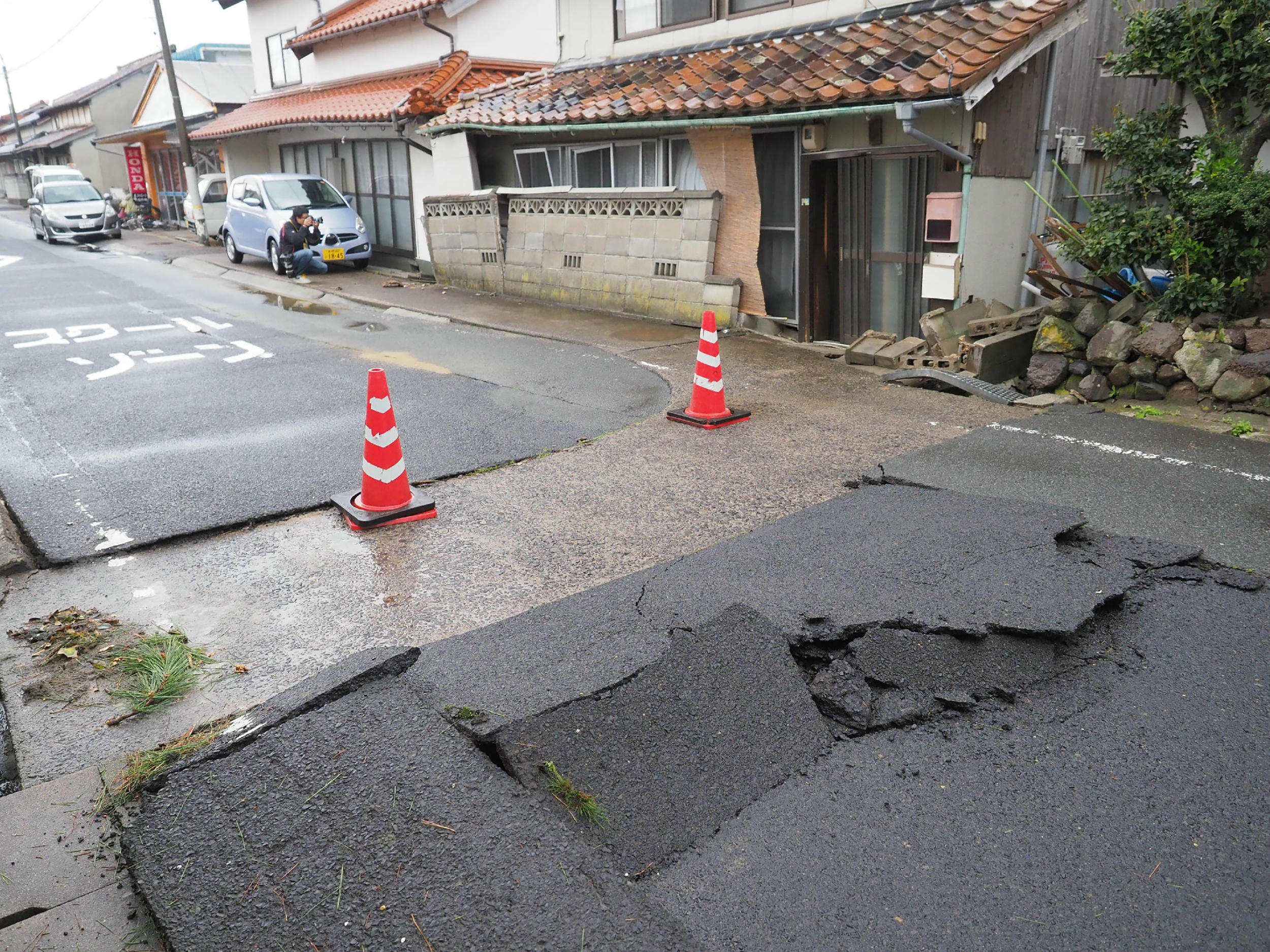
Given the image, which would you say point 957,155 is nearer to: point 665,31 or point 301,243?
point 665,31

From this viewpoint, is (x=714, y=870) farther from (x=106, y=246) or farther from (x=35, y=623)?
(x=106, y=246)

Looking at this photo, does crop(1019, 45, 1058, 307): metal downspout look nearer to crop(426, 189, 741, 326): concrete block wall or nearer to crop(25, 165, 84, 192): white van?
crop(426, 189, 741, 326): concrete block wall

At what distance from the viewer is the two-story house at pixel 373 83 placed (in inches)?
646

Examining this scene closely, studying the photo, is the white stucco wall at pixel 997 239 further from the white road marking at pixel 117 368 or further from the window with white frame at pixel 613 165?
the white road marking at pixel 117 368

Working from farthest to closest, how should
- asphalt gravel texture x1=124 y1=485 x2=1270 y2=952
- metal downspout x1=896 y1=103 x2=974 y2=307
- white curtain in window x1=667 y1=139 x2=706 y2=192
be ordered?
white curtain in window x1=667 y1=139 x2=706 y2=192
metal downspout x1=896 y1=103 x2=974 y2=307
asphalt gravel texture x1=124 y1=485 x2=1270 y2=952

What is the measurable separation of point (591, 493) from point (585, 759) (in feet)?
10.2

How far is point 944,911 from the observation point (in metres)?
2.63

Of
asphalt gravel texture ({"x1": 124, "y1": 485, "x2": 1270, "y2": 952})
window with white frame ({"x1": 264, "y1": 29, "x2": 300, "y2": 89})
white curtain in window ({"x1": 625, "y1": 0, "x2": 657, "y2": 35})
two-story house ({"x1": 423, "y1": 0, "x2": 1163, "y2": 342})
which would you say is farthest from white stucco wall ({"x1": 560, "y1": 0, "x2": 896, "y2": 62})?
window with white frame ({"x1": 264, "y1": 29, "x2": 300, "y2": 89})

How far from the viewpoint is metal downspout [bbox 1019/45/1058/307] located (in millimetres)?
9406

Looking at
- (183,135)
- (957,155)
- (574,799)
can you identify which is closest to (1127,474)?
(957,155)

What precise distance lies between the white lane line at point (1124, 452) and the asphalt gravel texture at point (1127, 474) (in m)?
0.01

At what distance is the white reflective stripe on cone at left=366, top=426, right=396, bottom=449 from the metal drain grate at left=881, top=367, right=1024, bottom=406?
16.8ft

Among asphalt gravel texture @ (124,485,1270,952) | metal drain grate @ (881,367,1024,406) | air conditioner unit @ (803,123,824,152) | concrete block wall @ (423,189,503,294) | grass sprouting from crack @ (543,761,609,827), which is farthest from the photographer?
concrete block wall @ (423,189,503,294)

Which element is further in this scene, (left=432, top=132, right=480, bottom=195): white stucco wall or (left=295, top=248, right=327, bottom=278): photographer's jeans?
(left=295, top=248, right=327, bottom=278): photographer's jeans
